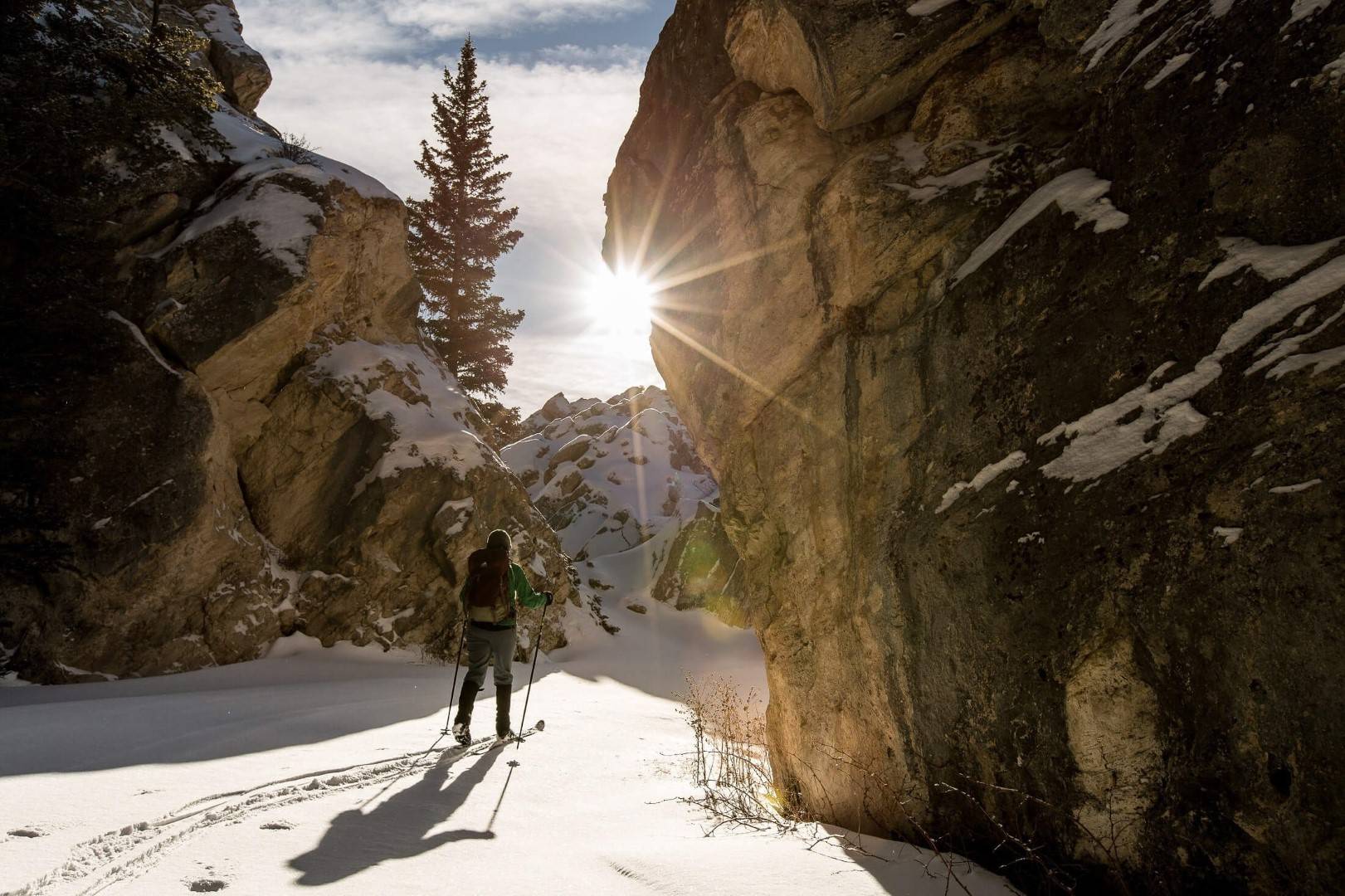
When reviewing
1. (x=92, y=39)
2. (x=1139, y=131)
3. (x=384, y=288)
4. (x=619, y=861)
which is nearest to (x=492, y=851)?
(x=619, y=861)

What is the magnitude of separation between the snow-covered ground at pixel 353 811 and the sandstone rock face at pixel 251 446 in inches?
76.9

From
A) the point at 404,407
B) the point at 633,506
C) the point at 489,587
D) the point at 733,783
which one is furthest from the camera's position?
the point at 633,506

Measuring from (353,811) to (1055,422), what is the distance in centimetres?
457

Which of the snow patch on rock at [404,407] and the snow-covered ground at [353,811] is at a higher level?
the snow patch on rock at [404,407]

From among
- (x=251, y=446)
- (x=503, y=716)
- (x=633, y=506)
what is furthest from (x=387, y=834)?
(x=633, y=506)

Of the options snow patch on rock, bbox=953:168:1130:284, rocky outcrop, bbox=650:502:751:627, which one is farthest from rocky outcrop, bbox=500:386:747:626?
snow patch on rock, bbox=953:168:1130:284

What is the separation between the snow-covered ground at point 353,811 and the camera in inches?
114

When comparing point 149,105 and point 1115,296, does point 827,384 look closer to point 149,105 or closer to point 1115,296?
point 1115,296

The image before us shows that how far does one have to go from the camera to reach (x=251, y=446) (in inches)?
511

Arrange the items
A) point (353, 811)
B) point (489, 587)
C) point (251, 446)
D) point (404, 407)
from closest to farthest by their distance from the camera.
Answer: point (353, 811) → point (489, 587) → point (251, 446) → point (404, 407)

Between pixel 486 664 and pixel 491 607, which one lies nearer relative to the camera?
pixel 491 607

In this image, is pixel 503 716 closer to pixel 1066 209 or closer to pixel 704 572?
pixel 1066 209

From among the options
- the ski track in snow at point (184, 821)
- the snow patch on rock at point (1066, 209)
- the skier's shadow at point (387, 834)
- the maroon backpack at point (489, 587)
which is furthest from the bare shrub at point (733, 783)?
the snow patch on rock at point (1066, 209)

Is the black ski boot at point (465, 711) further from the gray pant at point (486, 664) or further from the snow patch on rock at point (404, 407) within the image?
the snow patch on rock at point (404, 407)
